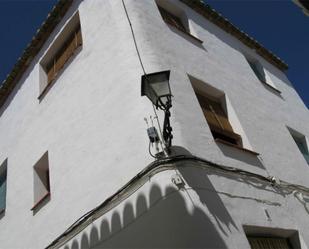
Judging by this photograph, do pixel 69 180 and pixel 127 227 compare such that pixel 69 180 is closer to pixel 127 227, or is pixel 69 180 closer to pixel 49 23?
pixel 127 227

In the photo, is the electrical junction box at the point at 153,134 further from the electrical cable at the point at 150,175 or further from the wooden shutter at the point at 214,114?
the wooden shutter at the point at 214,114

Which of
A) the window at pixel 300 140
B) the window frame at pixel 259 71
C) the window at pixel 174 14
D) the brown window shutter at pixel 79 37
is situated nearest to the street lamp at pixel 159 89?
the brown window shutter at pixel 79 37

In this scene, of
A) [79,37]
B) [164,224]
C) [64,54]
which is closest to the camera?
[164,224]

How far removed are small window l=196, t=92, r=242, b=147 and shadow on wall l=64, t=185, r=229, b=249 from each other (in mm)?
1575

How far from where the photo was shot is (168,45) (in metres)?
6.16

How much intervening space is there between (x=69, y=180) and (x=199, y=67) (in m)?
3.06

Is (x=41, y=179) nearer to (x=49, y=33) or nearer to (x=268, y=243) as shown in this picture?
(x=49, y=33)

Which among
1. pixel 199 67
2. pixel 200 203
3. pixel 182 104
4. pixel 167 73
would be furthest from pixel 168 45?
pixel 200 203

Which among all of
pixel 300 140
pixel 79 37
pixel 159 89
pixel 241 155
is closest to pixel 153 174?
pixel 159 89

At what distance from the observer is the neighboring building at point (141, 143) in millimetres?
4168

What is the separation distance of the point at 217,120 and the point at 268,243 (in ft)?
6.87

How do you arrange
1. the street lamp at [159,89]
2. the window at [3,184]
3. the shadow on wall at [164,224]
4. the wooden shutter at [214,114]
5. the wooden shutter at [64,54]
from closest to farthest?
the shadow on wall at [164,224] < the street lamp at [159,89] < the wooden shutter at [214,114] < the wooden shutter at [64,54] < the window at [3,184]

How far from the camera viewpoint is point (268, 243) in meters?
4.68

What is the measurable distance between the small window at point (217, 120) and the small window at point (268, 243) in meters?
1.53
